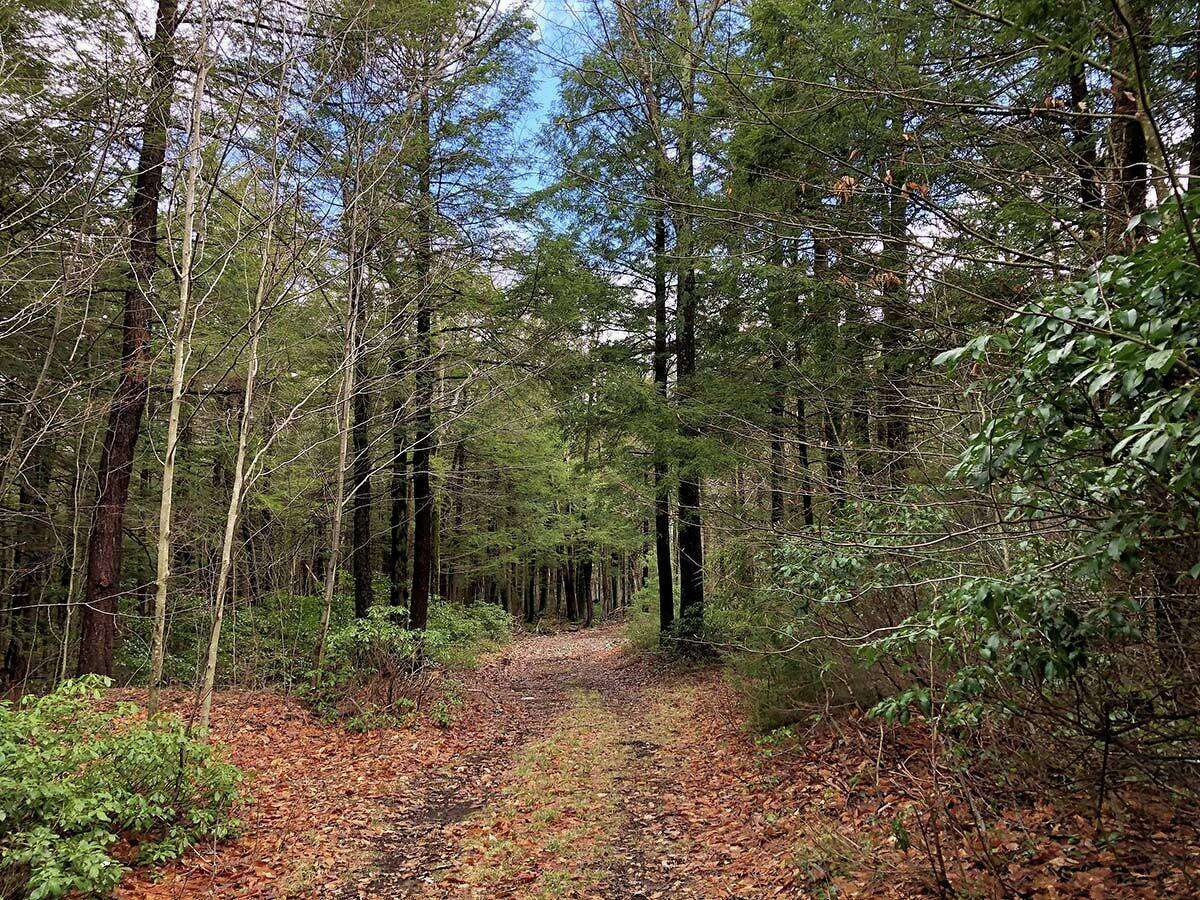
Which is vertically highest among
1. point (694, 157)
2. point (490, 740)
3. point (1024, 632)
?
point (694, 157)

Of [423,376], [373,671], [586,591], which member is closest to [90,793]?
[373,671]

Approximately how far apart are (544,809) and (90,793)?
365 centimetres

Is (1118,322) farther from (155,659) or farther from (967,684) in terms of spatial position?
(155,659)

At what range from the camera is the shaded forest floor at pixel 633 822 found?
3.46 m

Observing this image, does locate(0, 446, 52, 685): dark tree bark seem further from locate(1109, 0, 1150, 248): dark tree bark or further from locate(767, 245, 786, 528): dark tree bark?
locate(1109, 0, 1150, 248): dark tree bark

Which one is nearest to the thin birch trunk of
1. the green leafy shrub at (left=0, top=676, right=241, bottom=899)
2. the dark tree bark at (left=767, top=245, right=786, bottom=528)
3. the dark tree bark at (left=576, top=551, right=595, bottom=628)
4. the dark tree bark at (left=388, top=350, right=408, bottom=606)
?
the green leafy shrub at (left=0, top=676, right=241, bottom=899)

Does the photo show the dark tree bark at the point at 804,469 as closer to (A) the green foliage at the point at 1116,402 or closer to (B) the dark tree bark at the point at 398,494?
(A) the green foliage at the point at 1116,402

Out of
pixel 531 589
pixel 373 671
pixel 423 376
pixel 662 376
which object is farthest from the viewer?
pixel 531 589

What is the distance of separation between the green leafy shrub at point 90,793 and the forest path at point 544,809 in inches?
62.4

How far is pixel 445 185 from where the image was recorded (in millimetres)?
11125

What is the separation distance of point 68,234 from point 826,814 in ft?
30.7

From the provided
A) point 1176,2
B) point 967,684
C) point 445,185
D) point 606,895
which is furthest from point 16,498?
point 1176,2

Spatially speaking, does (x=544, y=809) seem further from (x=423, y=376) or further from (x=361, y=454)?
(x=423, y=376)

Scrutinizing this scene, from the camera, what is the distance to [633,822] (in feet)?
18.5
